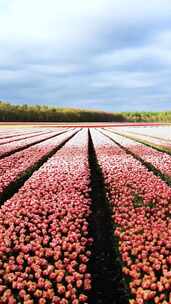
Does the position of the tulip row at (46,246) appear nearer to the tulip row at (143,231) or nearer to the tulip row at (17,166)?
the tulip row at (143,231)

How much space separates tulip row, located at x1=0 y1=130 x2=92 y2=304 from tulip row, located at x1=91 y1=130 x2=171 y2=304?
0.46 meters

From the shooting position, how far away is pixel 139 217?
6941mm

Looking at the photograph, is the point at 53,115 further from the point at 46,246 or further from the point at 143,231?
the point at 46,246

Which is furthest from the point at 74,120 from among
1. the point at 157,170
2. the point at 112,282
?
the point at 112,282

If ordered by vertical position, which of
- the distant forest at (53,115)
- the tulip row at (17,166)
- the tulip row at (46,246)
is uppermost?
the tulip row at (46,246)

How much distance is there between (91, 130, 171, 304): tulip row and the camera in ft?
14.9

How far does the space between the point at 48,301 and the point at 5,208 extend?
3.38 m

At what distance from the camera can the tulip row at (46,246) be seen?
14.9 ft

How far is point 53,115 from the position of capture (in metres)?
108

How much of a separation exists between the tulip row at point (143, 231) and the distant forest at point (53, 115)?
90255mm

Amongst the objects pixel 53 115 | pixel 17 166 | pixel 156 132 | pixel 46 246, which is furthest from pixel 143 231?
pixel 53 115

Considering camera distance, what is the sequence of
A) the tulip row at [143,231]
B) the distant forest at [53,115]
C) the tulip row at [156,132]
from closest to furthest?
1. the tulip row at [143,231]
2. the tulip row at [156,132]
3. the distant forest at [53,115]

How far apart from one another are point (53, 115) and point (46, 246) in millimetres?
102552

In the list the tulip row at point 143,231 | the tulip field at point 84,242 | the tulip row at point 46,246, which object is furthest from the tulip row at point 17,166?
the tulip row at point 143,231
